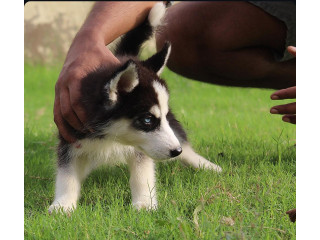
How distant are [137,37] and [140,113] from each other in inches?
36.1

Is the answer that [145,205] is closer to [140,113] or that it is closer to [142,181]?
[142,181]

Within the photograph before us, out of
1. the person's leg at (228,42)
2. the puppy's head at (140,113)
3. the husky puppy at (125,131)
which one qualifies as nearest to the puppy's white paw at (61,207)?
the husky puppy at (125,131)

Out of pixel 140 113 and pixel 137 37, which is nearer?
pixel 140 113

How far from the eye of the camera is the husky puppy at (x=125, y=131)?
2.15 meters

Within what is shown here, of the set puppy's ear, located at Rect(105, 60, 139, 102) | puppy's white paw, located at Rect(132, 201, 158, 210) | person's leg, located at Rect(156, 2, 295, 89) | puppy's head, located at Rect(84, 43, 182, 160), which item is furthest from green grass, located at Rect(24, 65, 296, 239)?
puppy's ear, located at Rect(105, 60, 139, 102)

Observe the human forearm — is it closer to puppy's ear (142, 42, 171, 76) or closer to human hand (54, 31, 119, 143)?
human hand (54, 31, 119, 143)

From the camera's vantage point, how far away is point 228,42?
3.45 m

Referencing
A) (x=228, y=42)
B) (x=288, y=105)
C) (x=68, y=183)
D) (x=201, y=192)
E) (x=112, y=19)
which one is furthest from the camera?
(x=228, y=42)

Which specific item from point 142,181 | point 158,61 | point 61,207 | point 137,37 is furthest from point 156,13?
point 61,207

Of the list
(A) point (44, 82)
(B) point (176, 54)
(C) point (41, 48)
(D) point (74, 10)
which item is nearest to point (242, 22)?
(B) point (176, 54)

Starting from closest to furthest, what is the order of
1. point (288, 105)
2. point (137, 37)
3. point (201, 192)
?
point (288, 105) → point (201, 192) → point (137, 37)

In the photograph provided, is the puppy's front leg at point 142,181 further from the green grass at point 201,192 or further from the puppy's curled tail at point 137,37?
the puppy's curled tail at point 137,37
